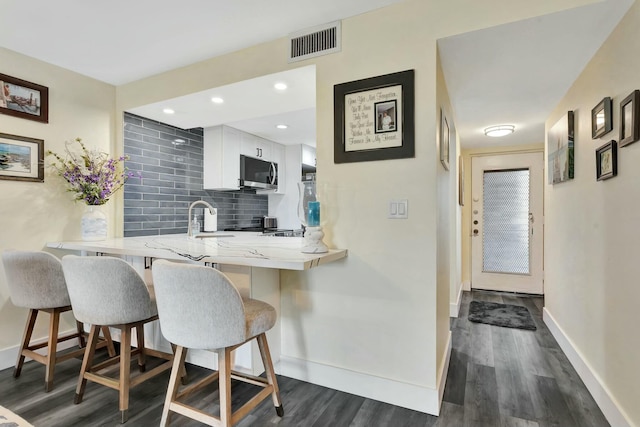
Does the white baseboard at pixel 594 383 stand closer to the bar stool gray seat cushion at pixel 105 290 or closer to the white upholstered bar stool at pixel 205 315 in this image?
the white upholstered bar stool at pixel 205 315

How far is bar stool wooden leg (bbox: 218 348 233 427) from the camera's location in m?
1.55

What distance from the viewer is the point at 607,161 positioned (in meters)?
1.89

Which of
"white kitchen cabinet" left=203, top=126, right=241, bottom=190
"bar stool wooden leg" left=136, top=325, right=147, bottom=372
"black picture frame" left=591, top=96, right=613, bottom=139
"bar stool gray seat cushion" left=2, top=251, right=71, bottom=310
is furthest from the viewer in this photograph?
"white kitchen cabinet" left=203, top=126, right=241, bottom=190

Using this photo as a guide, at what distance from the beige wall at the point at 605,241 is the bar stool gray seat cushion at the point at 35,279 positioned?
3.23 meters

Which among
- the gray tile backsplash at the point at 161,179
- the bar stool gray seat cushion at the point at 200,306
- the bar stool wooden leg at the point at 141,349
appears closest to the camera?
the bar stool gray seat cushion at the point at 200,306

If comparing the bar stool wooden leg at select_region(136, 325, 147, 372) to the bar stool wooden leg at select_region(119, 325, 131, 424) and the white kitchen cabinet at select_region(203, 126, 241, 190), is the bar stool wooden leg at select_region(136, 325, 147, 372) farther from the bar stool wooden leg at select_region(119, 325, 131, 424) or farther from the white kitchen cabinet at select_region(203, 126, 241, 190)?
the white kitchen cabinet at select_region(203, 126, 241, 190)

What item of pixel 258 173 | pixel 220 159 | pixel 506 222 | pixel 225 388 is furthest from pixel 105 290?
pixel 506 222

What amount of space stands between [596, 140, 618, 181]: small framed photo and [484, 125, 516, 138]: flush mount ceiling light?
1738 mm

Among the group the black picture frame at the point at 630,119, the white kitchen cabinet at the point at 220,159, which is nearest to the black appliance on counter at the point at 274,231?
the white kitchen cabinet at the point at 220,159

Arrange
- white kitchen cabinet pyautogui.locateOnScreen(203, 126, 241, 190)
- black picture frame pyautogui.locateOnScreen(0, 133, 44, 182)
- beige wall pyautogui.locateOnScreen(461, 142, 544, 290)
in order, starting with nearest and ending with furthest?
1. black picture frame pyautogui.locateOnScreen(0, 133, 44, 182)
2. white kitchen cabinet pyautogui.locateOnScreen(203, 126, 241, 190)
3. beige wall pyautogui.locateOnScreen(461, 142, 544, 290)

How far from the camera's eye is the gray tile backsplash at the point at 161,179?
3205mm

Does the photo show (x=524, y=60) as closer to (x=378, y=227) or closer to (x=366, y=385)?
(x=378, y=227)

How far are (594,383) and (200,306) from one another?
238 centimetres

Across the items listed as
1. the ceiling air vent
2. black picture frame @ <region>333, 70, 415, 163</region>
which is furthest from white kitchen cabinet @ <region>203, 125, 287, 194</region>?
black picture frame @ <region>333, 70, 415, 163</region>
